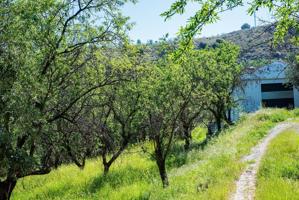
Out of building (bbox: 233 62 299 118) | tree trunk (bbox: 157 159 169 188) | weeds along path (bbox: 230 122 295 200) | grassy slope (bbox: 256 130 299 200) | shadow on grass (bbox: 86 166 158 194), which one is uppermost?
building (bbox: 233 62 299 118)

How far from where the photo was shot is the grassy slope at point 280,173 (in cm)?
1062

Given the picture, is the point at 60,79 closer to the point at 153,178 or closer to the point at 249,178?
the point at 249,178

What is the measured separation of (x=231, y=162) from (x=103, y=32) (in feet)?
23.7

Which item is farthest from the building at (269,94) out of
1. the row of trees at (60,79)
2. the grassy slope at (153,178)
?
the row of trees at (60,79)

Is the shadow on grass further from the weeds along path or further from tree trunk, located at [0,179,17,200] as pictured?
tree trunk, located at [0,179,17,200]

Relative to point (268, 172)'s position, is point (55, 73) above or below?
above

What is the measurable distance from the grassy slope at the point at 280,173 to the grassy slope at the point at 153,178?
3.08ft

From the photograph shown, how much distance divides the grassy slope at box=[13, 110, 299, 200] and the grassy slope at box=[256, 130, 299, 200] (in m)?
0.94

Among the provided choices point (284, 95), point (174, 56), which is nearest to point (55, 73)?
point (174, 56)

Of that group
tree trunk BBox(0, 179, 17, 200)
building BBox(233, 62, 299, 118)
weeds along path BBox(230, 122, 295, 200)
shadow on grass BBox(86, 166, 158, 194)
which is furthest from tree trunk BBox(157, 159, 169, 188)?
building BBox(233, 62, 299, 118)

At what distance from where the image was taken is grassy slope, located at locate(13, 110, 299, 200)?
14.1m

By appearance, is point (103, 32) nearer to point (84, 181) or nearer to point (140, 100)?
point (140, 100)

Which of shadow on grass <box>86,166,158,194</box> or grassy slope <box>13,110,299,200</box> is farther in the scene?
shadow on grass <box>86,166,158,194</box>

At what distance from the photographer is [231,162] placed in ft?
54.8
